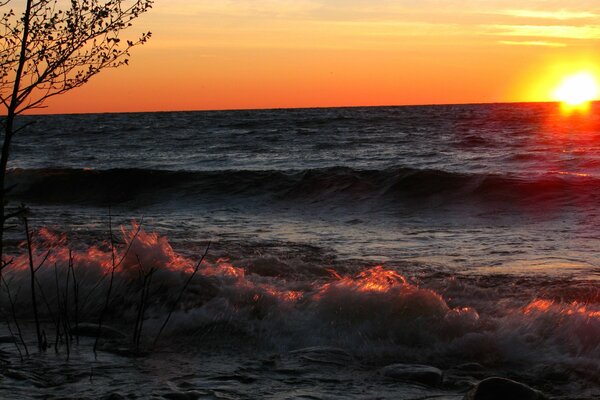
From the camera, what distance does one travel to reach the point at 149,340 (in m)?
6.95

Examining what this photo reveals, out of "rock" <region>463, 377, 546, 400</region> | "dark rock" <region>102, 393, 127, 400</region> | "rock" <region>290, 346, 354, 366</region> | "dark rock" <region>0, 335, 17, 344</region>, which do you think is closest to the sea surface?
"rock" <region>290, 346, 354, 366</region>

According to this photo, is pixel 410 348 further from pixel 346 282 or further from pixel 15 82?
pixel 15 82

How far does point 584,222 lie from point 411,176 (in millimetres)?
6907

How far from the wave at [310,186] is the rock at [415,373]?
10924 mm

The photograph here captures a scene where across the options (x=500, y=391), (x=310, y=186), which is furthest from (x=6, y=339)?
(x=310, y=186)

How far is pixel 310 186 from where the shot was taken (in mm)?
20094

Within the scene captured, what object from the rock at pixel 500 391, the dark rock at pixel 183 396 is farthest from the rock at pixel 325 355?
the rock at pixel 500 391

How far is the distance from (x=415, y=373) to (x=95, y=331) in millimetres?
3199

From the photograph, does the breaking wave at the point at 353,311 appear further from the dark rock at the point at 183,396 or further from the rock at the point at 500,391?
the dark rock at the point at 183,396

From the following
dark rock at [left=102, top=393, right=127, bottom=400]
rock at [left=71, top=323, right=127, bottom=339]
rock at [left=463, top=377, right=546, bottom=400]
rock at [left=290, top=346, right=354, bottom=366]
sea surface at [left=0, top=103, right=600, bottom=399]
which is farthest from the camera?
rock at [left=71, top=323, right=127, bottom=339]

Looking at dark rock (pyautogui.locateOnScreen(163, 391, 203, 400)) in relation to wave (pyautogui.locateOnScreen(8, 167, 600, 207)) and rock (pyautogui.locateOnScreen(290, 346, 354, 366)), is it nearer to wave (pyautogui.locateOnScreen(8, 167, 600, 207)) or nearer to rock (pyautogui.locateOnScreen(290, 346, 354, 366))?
rock (pyautogui.locateOnScreen(290, 346, 354, 366))

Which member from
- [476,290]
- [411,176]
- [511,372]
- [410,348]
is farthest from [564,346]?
[411,176]

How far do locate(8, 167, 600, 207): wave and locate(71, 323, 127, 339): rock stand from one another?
10.9 m

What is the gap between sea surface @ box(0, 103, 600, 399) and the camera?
18.9 ft
